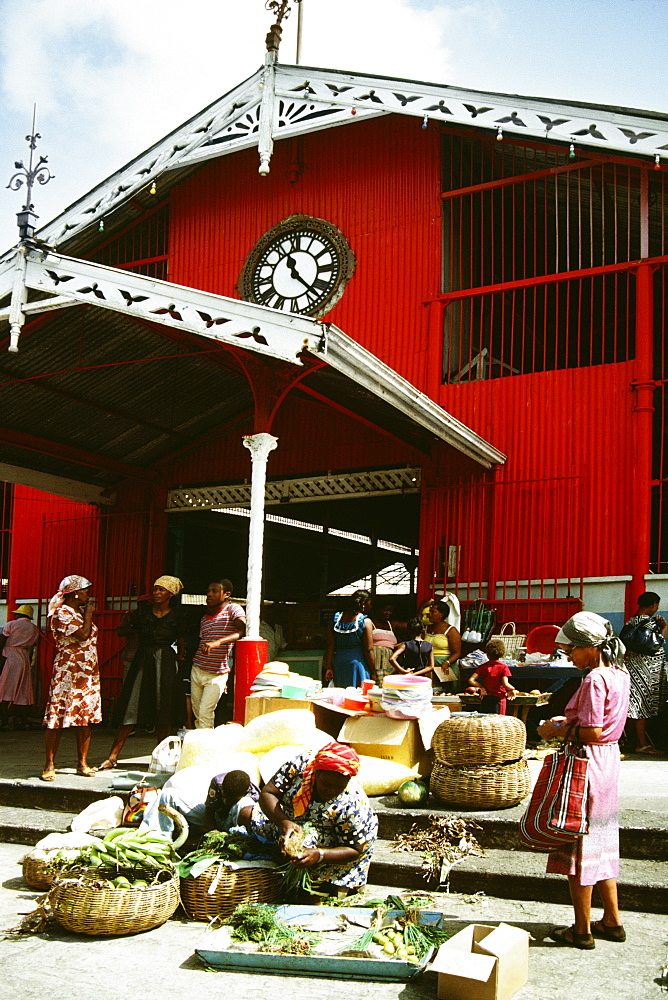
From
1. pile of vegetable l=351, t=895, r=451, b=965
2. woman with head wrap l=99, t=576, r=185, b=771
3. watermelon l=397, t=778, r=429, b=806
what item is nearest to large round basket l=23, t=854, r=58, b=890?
pile of vegetable l=351, t=895, r=451, b=965

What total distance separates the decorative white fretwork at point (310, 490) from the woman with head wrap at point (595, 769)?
677 cm

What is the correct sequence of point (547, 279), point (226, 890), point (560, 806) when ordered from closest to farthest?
point (560, 806), point (226, 890), point (547, 279)

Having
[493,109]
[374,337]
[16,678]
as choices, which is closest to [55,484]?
[16,678]

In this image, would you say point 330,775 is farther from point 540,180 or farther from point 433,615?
point 540,180

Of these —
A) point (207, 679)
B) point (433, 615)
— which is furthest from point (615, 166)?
point (207, 679)

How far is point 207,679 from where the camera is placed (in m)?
8.84

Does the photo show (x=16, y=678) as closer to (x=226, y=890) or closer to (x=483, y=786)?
(x=483, y=786)

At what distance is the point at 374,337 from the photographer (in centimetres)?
1224

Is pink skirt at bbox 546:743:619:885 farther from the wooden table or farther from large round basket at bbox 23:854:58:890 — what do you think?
the wooden table

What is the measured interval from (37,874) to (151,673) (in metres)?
2.67

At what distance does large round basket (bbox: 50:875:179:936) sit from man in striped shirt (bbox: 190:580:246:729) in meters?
3.68

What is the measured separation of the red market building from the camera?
32.5ft

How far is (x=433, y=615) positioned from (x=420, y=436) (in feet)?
7.63

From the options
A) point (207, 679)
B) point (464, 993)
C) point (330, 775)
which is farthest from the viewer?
point (207, 679)
